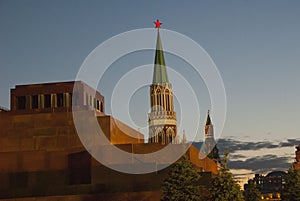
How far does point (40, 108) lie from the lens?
55.6 metres

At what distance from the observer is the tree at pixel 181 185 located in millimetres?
41719

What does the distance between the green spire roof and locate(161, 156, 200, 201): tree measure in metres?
123

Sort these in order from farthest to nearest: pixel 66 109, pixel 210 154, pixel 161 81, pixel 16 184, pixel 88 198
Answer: pixel 210 154, pixel 161 81, pixel 66 109, pixel 16 184, pixel 88 198

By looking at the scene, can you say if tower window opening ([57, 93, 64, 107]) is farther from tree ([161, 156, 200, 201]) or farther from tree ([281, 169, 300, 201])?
tree ([281, 169, 300, 201])

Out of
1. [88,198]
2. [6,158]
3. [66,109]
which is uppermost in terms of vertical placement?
[66,109]

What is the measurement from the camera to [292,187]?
5569cm

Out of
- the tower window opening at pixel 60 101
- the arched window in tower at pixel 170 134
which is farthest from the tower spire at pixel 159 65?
the tower window opening at pixel 60 101

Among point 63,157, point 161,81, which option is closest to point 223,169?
point 63,157

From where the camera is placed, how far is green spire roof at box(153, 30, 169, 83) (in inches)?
6467

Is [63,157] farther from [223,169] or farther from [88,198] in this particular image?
[223,169]

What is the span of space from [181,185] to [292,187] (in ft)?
58.0

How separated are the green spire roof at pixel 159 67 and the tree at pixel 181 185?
123 metres

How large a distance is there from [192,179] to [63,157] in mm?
12328

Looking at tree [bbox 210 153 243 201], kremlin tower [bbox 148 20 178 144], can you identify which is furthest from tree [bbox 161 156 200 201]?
kremlin tower [bbox 148 20 178 144]
